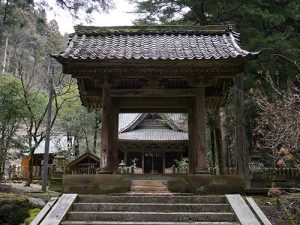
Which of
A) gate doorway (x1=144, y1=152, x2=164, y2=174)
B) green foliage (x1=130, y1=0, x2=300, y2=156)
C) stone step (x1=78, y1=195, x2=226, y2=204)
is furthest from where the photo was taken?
gate doorway (x1=144, y1=152, x2=164, y2=174)

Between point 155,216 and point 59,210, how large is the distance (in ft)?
6.07

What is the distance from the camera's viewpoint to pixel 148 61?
9.43 meters

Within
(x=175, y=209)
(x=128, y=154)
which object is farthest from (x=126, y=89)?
(x=128, y=154)

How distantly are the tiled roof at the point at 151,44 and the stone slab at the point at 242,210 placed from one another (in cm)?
342

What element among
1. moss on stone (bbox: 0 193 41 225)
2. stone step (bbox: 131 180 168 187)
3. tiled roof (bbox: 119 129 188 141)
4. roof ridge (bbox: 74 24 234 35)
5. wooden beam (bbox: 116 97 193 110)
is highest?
roof ridge (bbox: 74 24 234 35)

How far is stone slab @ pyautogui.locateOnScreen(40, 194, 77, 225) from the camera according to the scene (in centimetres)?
679

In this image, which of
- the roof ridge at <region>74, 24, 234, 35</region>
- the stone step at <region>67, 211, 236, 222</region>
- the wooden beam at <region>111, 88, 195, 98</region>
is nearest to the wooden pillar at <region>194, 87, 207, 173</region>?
the wooden beam at <region>111, 88, 195, 98</region>

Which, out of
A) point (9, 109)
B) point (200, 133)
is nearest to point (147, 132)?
point (9, 109)

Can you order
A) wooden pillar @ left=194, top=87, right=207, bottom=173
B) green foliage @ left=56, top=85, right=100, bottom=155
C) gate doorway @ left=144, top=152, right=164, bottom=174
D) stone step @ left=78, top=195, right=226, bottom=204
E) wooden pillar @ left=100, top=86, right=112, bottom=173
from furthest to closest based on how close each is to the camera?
green foliage @ left=56, top=85, right=100, bottom=155 → gate doorway @ left=144, top=152, right=164, bottom=174 → wooden pillar @ left=100, top=86, right=112, bottom=173 → wooden pillar @ left=194, top=87, right=207, bottom=173 → stone step @ left=78, top=195, right=226, bottom=204

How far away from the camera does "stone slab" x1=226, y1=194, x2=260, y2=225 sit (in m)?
6.78

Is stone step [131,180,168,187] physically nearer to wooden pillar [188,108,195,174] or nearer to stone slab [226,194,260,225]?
stone slab [226,194,260,225]

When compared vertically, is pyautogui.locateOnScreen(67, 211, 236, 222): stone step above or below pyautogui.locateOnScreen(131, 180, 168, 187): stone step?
below

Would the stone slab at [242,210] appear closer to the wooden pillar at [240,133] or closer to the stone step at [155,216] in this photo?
the stone step at [155,216]

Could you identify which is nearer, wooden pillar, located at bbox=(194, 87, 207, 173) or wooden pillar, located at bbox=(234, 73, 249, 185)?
wooden pillar, located at bbox=(194, 87, 207, 173)
